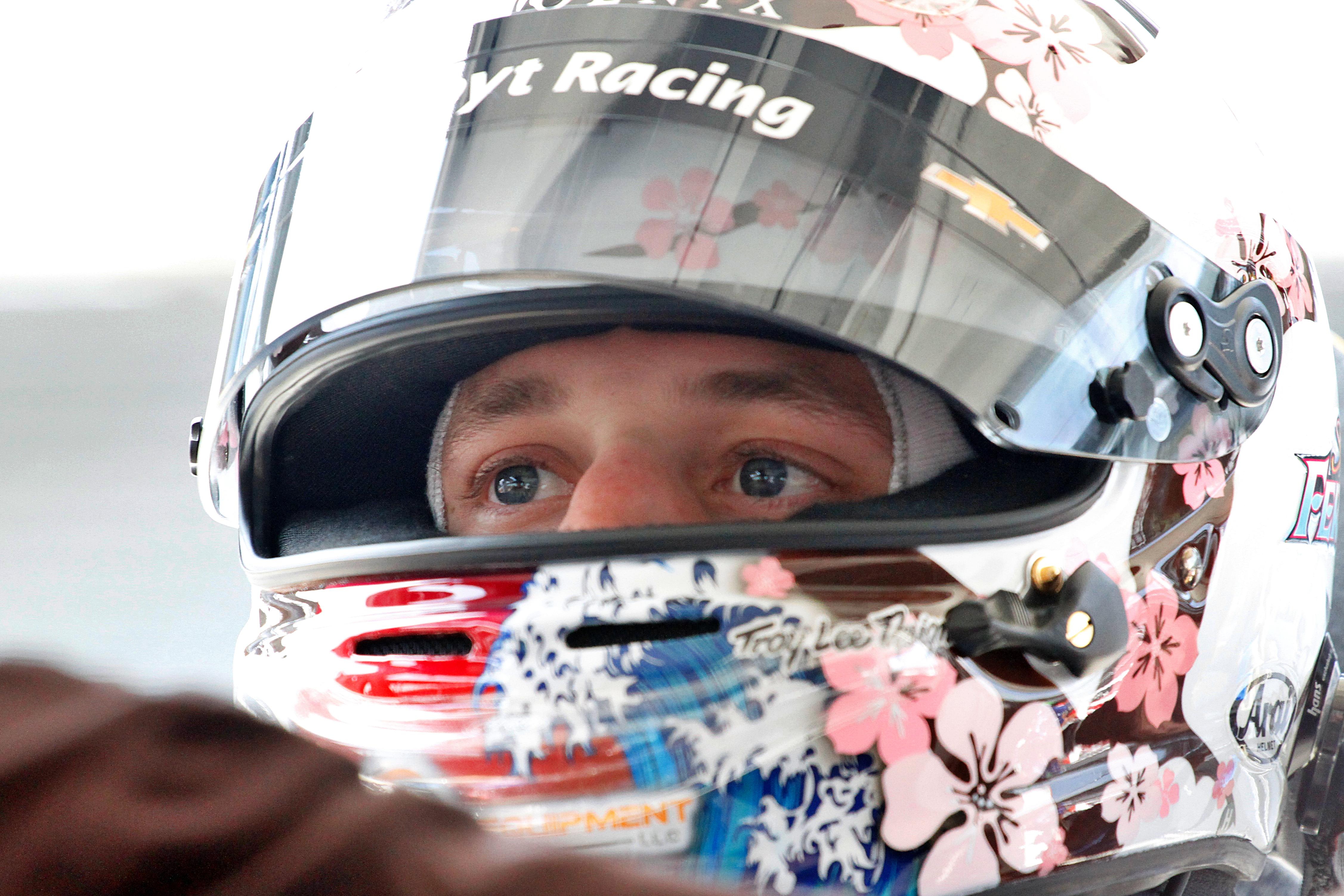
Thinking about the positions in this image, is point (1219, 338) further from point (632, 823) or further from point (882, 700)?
point (632, 823)

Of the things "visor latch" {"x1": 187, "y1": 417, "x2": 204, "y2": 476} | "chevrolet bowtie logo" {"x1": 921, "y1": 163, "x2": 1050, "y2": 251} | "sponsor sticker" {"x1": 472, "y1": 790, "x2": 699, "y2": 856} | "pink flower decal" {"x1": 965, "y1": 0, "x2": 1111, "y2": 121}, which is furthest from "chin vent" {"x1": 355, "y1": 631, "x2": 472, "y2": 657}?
"pink flower decal" {"x1": 965, "y1": 0, "x2": 1111, "y2": 121}

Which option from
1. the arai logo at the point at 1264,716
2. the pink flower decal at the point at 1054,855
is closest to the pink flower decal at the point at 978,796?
the pink flower decal at the point at 1054,855

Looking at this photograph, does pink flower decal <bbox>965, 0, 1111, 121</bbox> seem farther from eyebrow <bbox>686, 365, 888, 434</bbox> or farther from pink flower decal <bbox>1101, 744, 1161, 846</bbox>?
pink flower decal <bbox>1101, 744, 1161, 846</bbox>

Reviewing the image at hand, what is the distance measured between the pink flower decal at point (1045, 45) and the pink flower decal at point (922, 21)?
0.04 feet

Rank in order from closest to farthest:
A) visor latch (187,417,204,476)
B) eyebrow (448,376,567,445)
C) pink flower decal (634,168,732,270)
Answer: pink flower decal (634,168,732,270) → eyebrow (448,376,567,445) → visor latch (187,417,204,476)

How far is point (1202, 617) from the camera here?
0.96m

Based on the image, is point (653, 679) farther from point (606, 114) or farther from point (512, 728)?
point (606, 114)

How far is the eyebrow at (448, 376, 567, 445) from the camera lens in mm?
1037

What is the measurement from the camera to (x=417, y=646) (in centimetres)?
93

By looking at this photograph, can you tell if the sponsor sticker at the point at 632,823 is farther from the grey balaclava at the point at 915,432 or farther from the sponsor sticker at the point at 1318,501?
the sponsor sticker at the point at 1318,501

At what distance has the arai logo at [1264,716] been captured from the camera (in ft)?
3.27

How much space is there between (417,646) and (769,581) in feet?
0.95

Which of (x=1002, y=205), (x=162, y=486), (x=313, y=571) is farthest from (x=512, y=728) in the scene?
(x=162, y=486)
